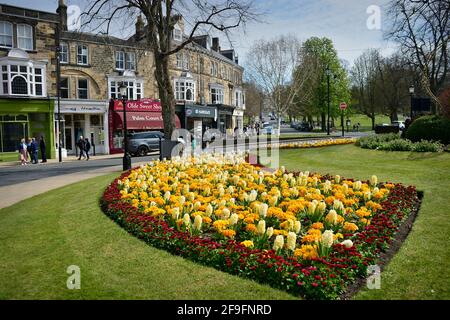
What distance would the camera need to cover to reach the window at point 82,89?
33625mm

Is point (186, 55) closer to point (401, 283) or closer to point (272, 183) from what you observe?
point (272, 183)

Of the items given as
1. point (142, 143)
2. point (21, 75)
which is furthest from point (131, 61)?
point (142, 143)

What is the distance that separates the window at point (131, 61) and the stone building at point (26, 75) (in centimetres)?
786

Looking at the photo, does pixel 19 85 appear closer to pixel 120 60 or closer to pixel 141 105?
pixel 120 60

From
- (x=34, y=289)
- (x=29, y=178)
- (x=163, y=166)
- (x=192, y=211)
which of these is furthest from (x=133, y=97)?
(x=34, y=289)

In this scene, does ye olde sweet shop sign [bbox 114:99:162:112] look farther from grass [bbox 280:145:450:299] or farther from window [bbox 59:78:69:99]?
grass [bbox 280:145:450:299]

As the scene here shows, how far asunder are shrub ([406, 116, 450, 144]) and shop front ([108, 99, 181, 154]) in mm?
24606

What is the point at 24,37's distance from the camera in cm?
2986

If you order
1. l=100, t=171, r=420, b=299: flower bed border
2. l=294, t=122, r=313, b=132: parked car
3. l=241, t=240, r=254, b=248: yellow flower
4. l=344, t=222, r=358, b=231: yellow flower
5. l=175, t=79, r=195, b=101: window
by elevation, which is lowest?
l=100, t=171, r=420, b=299: flower bed border

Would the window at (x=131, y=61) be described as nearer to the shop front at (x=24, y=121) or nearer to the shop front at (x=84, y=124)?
the shop front at (x=84, y=124)

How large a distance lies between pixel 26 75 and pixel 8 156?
6545mm

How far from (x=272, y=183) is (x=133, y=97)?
30182 millimetres

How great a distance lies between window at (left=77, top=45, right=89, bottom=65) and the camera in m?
33.5

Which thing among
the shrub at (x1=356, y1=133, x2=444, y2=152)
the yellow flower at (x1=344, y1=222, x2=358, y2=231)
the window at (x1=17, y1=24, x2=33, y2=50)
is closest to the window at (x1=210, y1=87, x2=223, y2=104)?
the window at (x1=17, y1=24, x2=33, y2=50)
